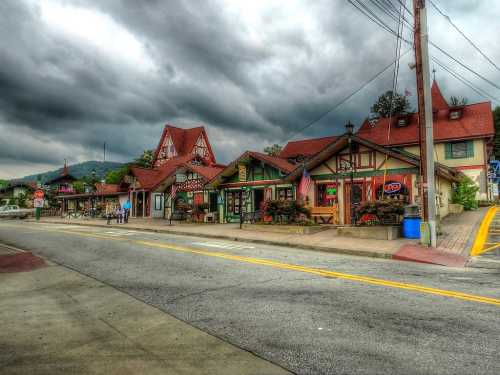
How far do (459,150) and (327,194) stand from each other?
1604 cm

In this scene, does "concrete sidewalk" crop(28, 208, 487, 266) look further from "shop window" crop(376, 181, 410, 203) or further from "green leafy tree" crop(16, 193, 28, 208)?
"green leafy tree" crop(16, 193, 28, 208)

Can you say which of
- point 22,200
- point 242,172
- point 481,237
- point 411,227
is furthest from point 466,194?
point 22,200

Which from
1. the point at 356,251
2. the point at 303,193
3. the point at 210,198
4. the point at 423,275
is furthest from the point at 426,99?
the point at 210,198

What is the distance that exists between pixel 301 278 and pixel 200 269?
97.3 inches

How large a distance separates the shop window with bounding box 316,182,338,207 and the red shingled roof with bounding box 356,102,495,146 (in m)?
8.78

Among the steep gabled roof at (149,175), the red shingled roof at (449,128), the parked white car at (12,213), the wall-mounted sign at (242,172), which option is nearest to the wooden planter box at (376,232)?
the wall-mounted sign at (242,172)

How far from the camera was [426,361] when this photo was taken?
10.6ft

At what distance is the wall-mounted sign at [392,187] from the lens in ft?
60.2

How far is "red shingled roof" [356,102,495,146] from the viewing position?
2770 cm

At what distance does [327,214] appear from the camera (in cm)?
1948

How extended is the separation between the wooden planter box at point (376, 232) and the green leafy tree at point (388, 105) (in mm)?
42147

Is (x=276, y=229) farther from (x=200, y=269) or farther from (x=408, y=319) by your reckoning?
(x=408, y=319)

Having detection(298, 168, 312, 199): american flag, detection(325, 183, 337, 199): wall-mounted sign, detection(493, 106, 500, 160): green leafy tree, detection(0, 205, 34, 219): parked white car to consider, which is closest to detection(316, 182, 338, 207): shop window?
detection(325, 183, 337, 199): wall-mounted sign

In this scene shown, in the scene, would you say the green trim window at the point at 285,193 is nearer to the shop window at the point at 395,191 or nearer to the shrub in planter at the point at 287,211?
the shrub in planter at the point at 287,211
